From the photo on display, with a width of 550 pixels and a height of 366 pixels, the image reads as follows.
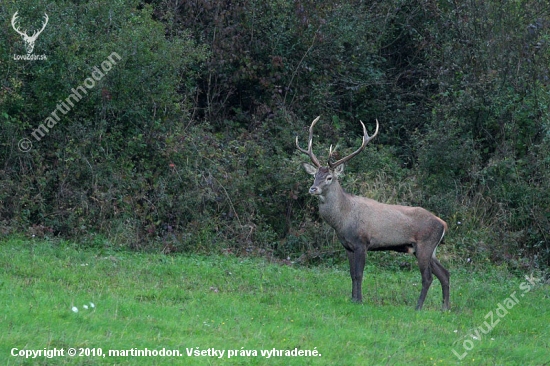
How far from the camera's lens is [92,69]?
1734cm

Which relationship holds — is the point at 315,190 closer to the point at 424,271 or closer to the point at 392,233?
the point at 392,233

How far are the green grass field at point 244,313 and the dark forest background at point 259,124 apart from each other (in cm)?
163

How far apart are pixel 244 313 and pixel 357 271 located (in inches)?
99.5

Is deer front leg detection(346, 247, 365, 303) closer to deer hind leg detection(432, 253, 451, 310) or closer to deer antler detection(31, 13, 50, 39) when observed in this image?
deer hind leg detection(432, 253, 451, 310)

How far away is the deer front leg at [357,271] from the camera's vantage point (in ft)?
43.5

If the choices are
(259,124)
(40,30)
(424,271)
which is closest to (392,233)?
(424,271)

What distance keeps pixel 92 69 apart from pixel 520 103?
32.5 ft

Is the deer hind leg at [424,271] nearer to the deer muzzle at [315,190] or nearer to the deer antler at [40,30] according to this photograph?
the deer muzzle at [315,190]

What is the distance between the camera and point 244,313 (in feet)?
37.8

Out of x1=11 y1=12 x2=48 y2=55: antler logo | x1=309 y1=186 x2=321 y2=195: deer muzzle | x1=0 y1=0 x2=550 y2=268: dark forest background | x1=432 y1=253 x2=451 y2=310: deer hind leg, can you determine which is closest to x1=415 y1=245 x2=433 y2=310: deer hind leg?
x1=432 y1=253 x2=451 y2=310: deer hind leg

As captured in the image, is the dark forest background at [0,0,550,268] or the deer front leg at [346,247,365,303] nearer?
the deer front leg at [346,247,365,303]

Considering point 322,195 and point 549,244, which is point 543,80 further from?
point 322,195

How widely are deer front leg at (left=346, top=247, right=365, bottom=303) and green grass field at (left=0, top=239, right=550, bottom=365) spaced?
246mm

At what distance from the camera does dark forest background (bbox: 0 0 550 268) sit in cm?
1728
